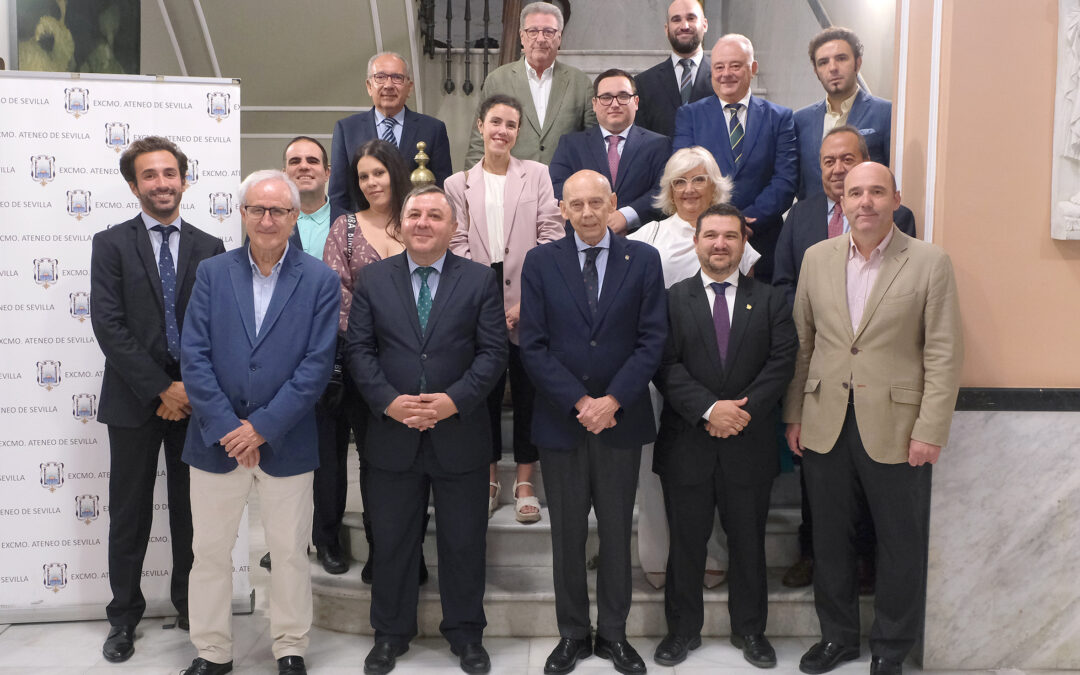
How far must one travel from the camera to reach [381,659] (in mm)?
3260

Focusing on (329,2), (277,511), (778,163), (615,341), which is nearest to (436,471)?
(277,511)

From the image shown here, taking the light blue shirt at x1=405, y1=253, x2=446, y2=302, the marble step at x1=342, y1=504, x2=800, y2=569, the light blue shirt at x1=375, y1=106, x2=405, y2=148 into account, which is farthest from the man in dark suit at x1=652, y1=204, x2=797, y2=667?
the light blue shirt at x1=375, y1=106, x2=405, y2=148

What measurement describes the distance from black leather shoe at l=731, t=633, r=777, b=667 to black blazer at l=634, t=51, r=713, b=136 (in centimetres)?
234

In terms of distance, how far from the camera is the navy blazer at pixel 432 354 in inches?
125

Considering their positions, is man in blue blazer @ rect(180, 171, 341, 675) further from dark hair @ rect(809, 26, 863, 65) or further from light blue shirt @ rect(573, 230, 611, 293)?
dark hair @ rect(809, 26, 863, 65)

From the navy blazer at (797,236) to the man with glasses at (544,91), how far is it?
3.76 ft

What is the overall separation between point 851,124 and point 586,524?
76.0 inches

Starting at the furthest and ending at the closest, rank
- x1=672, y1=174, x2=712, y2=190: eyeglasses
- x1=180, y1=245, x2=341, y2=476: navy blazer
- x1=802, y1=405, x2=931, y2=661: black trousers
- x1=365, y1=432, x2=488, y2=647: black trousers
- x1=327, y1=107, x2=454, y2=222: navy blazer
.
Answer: x1=327, y1=107, x2=454, y2=222: navy blazer, x1=672, y1=174, x2=712, y2=190: eyeglasses, x1=365, y1=432, x2=488, y2=647: black trousers, x1=802, y1=405, x2=931, y2=661: black trousers, x1=180, y1=245, x2=341, y2=476: navy blazer

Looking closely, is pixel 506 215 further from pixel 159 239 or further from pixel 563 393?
pixel 159 239

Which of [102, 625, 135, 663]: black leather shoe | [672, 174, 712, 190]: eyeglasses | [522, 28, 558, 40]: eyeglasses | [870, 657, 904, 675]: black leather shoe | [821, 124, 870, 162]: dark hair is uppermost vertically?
[522, 28, 558, 40]: eyeglasses

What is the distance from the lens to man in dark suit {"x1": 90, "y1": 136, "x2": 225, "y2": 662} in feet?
11.0

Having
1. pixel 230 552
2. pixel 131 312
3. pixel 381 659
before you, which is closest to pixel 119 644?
pixel 230 552

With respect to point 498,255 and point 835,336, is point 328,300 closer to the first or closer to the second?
point 498,255

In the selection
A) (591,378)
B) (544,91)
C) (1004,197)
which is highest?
(544,91)
